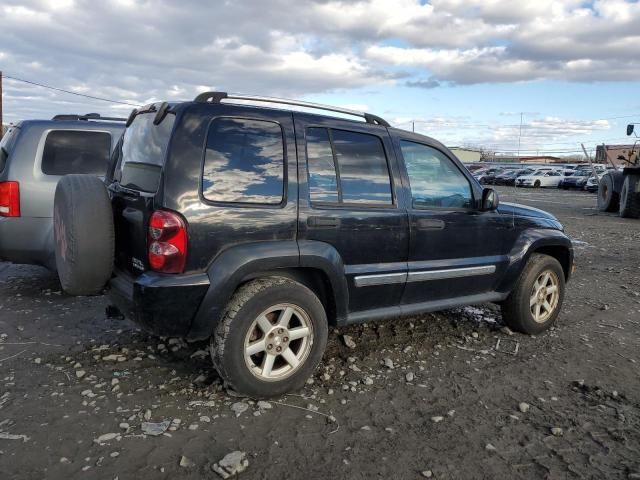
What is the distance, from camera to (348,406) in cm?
337

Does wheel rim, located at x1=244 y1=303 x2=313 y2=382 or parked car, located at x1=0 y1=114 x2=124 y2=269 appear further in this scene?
parked car, located at x1=0 y1=114 x2=124 y2=269

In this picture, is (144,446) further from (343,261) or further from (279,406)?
(343,261)

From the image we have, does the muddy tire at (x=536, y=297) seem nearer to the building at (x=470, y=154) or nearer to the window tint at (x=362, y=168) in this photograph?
the window tint at (x=362, y=168)

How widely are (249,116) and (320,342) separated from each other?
1.57m

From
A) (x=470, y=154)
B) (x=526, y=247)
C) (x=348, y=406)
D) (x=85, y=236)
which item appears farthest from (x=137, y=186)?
(x=470, y=154)

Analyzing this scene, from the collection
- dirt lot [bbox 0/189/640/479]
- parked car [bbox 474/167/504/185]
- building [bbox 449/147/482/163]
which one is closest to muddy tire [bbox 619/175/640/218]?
dirt lot [bbox 0/189/640/479]

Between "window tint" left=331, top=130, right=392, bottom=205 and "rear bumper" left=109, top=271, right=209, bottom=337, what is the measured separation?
1229mm

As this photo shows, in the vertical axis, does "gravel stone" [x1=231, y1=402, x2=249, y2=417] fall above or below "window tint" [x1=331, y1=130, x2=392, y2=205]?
below

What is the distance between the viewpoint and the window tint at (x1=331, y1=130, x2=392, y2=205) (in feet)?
12.2

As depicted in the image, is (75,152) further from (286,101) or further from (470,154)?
(470,154)

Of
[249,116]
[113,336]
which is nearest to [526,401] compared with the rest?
[249,116]

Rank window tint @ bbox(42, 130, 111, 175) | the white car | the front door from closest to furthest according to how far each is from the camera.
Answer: the front door → window tint @ bbox(42, 130, 111, 175) → the white car

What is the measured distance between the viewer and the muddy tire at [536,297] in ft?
15.5

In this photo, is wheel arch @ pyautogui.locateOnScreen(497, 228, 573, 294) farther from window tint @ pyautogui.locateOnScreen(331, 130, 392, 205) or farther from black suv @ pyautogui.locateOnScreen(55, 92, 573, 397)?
window tint @ pyautogui.locateOnScreen(331, 130, 392, 205)
